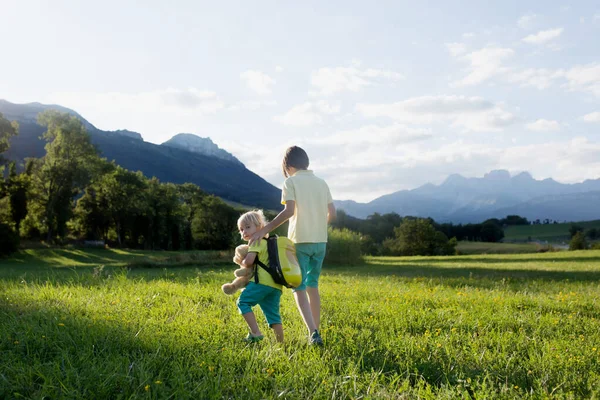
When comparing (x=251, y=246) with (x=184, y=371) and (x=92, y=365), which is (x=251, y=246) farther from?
(x=92, y=365)

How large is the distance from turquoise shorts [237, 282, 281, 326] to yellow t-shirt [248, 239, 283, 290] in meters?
0.05

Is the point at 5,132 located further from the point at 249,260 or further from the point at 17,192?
the point at 249,260

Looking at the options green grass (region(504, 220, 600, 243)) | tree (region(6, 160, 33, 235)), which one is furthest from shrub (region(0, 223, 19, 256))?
green grass (region(504, 220, 600, 243))

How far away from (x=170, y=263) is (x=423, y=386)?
2409cm

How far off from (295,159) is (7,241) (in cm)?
4011

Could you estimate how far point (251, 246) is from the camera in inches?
170

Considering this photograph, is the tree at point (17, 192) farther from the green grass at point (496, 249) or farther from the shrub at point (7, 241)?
the green grass at point (496, 249)

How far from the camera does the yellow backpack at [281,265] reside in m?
4.25

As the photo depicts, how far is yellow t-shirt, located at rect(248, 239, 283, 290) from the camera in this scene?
4305 millimetres

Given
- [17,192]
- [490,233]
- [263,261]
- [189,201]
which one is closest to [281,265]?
[263,261]

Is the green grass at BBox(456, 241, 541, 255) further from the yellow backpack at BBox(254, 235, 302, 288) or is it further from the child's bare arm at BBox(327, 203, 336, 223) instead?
the yellow backpack at BBox(254, 235, 302, 288)

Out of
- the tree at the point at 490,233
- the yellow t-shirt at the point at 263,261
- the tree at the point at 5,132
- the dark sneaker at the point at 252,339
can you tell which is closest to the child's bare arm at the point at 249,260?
the yellow t-shirt at the point at 263,261

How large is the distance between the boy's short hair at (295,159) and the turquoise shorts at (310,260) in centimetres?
92

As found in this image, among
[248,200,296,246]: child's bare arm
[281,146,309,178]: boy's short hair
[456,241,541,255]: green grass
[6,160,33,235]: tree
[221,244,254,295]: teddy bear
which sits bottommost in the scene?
[456,241,541,255]: green grass
